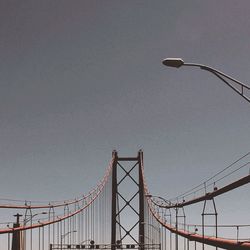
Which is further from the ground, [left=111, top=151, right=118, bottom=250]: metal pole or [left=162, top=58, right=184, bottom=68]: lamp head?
[left=162, top=58, right=184, bottom=68]: lamp head

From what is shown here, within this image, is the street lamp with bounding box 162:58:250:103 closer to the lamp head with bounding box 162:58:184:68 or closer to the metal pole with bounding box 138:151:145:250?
the lamp head with bounding box 162:58:184:68

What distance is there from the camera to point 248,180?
12.2 m

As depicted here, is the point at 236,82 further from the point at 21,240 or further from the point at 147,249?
the point at 147,249

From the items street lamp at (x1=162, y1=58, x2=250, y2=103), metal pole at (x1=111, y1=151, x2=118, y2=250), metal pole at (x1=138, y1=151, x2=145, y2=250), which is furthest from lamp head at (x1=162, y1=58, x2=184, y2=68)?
metal pole at (x1=111, y1=151, x2=118, y2=250)

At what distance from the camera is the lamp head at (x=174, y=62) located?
44.3 ft

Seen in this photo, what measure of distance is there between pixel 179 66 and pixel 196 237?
8.16 meters

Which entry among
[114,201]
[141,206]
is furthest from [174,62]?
[114,201]

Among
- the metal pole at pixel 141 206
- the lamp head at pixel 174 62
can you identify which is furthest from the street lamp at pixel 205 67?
the metal pole at pixel 141 206

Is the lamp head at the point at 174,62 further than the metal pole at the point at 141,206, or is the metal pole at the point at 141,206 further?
the metal pole at the point at 141,206

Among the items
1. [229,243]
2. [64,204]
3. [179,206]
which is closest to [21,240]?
[64,204]

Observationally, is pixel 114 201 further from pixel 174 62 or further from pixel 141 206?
pixel 174 62

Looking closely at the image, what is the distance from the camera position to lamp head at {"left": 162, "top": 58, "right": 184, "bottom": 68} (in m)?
13.5

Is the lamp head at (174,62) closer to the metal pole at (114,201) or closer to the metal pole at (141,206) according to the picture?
the metal pole at (141,206)

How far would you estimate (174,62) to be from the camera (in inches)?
534
